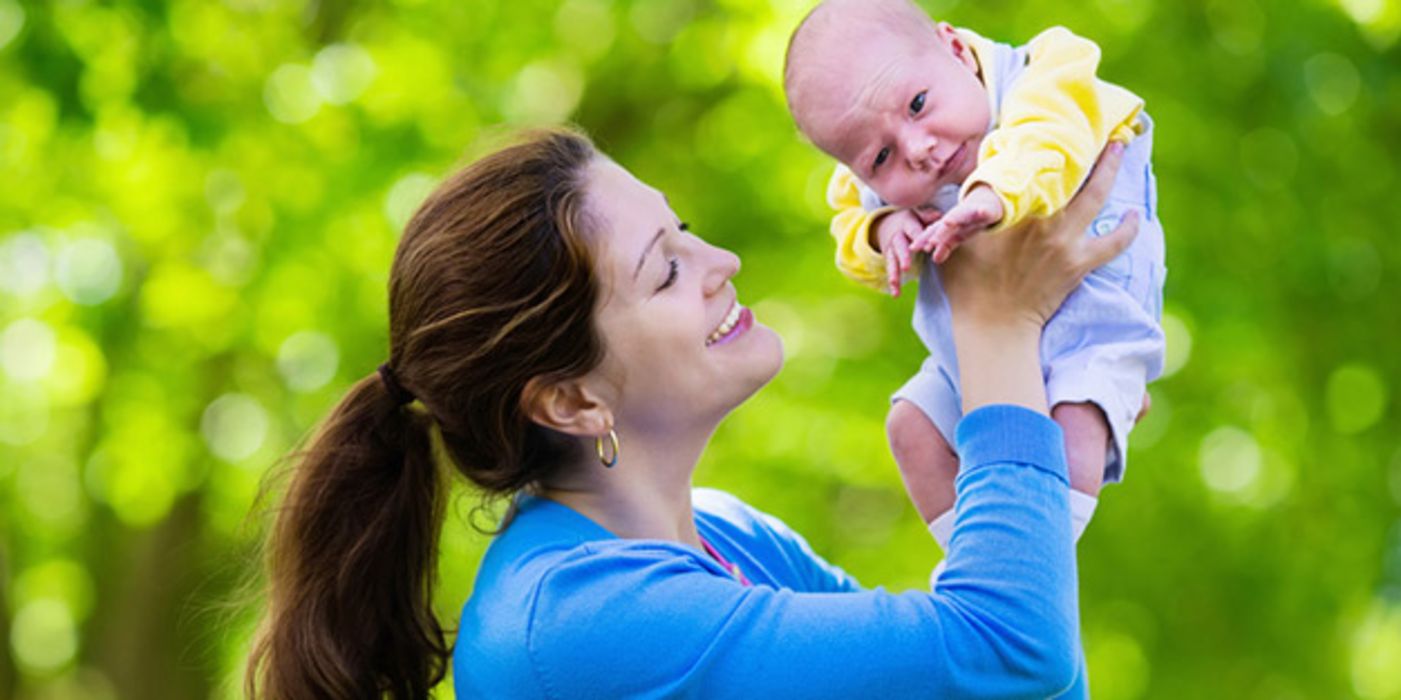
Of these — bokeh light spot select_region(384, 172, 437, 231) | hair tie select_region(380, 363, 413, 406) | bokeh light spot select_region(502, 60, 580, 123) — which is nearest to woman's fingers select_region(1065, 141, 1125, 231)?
hair tie select_region(380, 363, 413, 406)

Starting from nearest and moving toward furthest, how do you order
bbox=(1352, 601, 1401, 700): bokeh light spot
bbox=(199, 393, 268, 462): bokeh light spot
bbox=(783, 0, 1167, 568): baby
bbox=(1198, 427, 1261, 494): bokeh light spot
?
1. bbox=(783, 0, 1167, 568): baby
2. bbox=(1198, 427, 1261, 494): bokeh light spot
3. bbox=(1352, 601, 1401, 700): bokeh light spot
4. bbox=(199, 393, 268, 462): bokeh light spot

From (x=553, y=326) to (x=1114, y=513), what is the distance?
5.08 m

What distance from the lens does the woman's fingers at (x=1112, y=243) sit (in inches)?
91.3

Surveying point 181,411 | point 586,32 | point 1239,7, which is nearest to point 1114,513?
point 1239,7

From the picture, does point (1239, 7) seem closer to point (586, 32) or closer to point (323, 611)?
point (586, 32)

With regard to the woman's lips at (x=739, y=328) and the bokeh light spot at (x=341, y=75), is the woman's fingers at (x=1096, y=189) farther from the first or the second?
the bokeh light spot at (x=341, y=75)

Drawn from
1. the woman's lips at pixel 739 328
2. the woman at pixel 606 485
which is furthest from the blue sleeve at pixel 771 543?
the woman's lips at pixel 739 328

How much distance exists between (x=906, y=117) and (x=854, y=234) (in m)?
0.22

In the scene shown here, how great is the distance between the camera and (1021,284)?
2305mm

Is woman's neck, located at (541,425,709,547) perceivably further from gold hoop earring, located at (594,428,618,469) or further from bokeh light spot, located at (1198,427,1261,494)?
bokeh light spot, located at (1198,427,1261,494)

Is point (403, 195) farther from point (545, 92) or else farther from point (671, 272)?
point (671, 272)

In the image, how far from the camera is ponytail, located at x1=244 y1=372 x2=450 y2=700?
2.54 m

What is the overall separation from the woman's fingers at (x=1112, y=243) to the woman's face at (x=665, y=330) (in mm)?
446

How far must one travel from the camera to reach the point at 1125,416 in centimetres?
233
